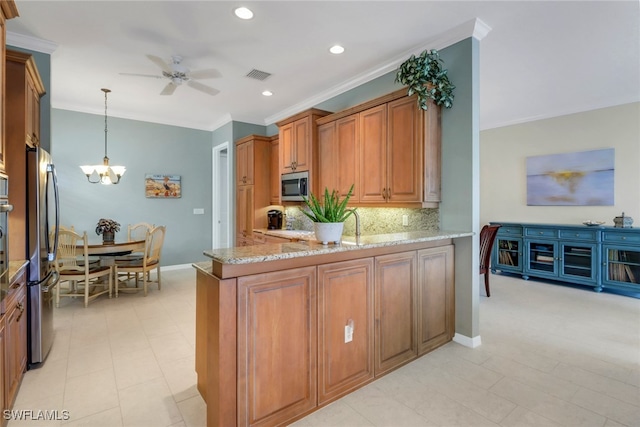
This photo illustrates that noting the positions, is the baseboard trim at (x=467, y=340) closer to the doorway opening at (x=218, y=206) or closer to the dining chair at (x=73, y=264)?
the dining chair at (x=73, y=264)

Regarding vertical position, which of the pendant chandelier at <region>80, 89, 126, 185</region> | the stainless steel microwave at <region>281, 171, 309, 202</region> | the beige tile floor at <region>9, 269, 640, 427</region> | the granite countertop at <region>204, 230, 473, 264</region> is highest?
the pendant chandelier at <region>80, 89, 126, 185</region>

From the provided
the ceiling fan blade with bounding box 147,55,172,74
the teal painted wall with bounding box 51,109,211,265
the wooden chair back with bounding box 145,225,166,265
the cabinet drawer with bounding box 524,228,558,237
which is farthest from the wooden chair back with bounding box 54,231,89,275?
the cabinet drawer with bounding box 524,228,558,237

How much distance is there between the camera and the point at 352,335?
7.17ft

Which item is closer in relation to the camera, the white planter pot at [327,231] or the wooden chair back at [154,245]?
the white planter pot at [327,231]

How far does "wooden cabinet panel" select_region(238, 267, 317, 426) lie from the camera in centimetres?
171

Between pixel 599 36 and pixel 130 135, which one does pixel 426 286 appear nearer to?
pixel 599 36

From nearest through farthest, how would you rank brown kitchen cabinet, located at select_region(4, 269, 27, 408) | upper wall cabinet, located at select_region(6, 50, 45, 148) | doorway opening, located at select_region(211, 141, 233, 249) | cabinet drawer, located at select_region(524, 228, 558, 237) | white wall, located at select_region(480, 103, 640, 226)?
brown kitchen cabinet, located at select_region(4, 269, 27, 408), upper wall cabinet, located at select_region(6, 50, 45, 148), white wall, located at select_region(480, 103, 640, 226), cabinet drawer, located at select_region(524, 228, 558, 237), doorway opening, located at select_region(211, 141, 233, 249)

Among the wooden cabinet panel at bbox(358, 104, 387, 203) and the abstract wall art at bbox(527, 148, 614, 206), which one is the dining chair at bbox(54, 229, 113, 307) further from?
the abstract wall art at bbox(527, 148, 614, 206)

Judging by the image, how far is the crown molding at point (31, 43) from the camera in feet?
9.93

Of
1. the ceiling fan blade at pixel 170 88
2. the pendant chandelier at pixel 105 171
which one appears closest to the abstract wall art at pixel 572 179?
the ceiling fan blade at pixel 170 88

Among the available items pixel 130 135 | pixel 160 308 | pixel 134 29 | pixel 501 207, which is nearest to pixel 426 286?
pixel 160 308

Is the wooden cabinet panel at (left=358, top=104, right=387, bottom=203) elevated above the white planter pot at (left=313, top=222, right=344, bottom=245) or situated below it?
above

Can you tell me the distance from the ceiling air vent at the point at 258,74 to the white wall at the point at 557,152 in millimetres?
4558

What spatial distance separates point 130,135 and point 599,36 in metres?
6.67
